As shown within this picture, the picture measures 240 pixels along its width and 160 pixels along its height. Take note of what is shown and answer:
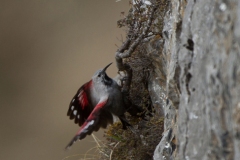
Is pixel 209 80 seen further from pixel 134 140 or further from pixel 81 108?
pixel 81 108

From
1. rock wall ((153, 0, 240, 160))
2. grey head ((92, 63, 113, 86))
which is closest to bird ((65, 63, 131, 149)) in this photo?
grey head ((92, 63, 113, 86))

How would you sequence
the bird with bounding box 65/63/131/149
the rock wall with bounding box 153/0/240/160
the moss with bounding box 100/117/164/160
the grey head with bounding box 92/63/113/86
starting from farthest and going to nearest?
the grey head with bounding box 92/63/113/86 → the bird with bounding box 65/63/131/149 → the moss with bounding box 100/117/164/160 → the rock wall with bounding box 153/0/240/160

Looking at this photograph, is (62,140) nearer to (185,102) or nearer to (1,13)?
(1,13)

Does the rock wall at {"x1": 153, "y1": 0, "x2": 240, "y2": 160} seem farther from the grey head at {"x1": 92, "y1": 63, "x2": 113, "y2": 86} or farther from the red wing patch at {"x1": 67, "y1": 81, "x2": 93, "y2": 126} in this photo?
the red wing patch at {"x1": 67, "y1": 81, "x2": 93, "y2": 126}

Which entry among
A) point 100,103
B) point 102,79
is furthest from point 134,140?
point 102,79

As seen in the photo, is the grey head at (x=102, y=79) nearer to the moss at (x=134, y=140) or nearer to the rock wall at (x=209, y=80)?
the moss at (x=134, y=140)

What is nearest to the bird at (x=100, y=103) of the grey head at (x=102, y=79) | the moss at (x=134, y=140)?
the grey head at (x=102, y=79)
